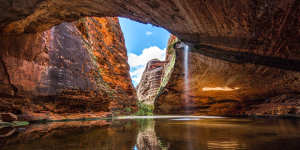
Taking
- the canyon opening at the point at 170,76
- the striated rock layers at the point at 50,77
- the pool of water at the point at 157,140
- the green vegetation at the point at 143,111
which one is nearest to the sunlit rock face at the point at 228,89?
the canyon opening at the point at 170,76

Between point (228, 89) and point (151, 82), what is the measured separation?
17304 mm

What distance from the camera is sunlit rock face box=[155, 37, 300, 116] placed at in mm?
5883

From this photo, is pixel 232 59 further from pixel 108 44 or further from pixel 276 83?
pixel 108 44

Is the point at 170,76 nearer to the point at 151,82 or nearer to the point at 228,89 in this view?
the point at 228,89

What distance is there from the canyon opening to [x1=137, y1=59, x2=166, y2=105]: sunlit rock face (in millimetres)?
12804

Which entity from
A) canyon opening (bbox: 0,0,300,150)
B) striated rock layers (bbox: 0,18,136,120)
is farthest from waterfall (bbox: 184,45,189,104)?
striated rock layers (bbox: 0,18,136,120)

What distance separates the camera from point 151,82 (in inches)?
1003

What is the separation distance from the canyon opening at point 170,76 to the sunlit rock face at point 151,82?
12804 millimetres

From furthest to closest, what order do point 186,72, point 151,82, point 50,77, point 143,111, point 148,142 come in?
point 151,82 → point 143,111 → point 186,72 → point 50,77 → point 148,142

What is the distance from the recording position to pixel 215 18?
129 inches

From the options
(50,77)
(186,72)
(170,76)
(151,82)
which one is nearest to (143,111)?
(170,76)

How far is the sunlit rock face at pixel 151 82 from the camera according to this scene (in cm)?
2389

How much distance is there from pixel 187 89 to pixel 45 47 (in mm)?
7947

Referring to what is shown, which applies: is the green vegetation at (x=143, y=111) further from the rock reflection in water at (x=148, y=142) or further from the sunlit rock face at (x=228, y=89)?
the rock reflection in water at (x=148, y=142)
